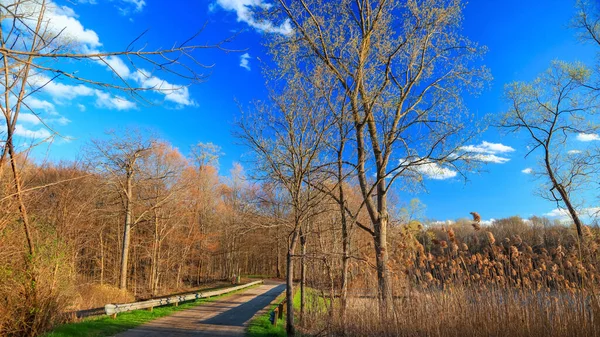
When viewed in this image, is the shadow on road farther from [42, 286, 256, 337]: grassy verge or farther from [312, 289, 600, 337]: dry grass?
[312, 289, 600, 337]: dry grass

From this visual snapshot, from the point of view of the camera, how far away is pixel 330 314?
7.18m

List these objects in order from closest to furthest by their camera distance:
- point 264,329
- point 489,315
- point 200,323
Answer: point 489,315 < point 264,329 < point 200,323

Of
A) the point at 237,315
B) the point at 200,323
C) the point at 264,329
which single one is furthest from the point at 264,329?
the point at 237,315

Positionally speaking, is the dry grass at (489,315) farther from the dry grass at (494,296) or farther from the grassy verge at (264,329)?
the grassy verge at (264,329)

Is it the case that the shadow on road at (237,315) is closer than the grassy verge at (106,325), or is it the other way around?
the grassy verge at (106,325)

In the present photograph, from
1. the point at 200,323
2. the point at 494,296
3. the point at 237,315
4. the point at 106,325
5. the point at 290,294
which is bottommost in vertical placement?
the point at 237,315

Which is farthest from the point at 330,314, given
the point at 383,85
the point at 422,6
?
the point at 422,6

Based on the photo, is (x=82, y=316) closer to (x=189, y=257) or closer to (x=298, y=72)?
(x=298, y=72)

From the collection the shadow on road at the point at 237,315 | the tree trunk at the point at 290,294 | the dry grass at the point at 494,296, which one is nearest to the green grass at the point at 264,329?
the shadow on road at the point at 237,315

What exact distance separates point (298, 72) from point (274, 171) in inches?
113

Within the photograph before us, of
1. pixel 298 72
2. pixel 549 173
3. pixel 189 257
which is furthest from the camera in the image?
pixel 189 257

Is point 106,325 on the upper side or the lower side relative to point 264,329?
upper

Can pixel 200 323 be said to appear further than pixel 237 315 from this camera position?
No

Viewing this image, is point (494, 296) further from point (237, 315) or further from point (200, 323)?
point (237, 315)
